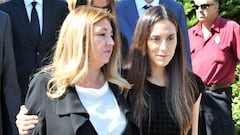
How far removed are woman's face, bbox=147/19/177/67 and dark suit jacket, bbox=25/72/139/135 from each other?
579 millimetres

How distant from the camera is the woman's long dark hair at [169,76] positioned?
3363 millimetres

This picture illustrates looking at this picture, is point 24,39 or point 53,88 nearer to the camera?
point 53,88

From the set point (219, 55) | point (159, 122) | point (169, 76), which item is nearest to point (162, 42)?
point (169, 76)

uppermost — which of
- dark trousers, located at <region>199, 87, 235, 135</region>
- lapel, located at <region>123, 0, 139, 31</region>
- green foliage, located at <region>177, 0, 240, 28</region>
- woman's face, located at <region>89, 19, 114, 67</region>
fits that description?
woman's face, located at <region>89, 19, 114, 67</region>

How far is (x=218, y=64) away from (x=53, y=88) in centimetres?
320

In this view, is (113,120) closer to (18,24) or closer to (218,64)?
(18,24)

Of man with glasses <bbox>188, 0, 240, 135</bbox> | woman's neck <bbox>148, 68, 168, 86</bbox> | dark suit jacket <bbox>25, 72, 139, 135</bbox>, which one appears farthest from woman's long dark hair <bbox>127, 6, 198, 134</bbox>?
man with glasses <bbox>188, 0, 240, 135</bbox>

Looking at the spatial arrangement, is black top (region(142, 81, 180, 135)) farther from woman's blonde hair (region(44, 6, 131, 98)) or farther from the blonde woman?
woman's blonde hair (region(44, 6, 131, 98))

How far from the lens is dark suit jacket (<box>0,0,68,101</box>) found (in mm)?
3957

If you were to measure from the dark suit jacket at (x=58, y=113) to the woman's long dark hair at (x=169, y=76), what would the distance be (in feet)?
1.36

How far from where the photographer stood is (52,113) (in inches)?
116

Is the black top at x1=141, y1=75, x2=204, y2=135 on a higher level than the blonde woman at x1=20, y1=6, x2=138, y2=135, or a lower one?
lower

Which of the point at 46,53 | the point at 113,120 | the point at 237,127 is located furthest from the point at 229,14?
the point at 113,120

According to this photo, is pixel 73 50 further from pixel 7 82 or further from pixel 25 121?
pixel 7 82
